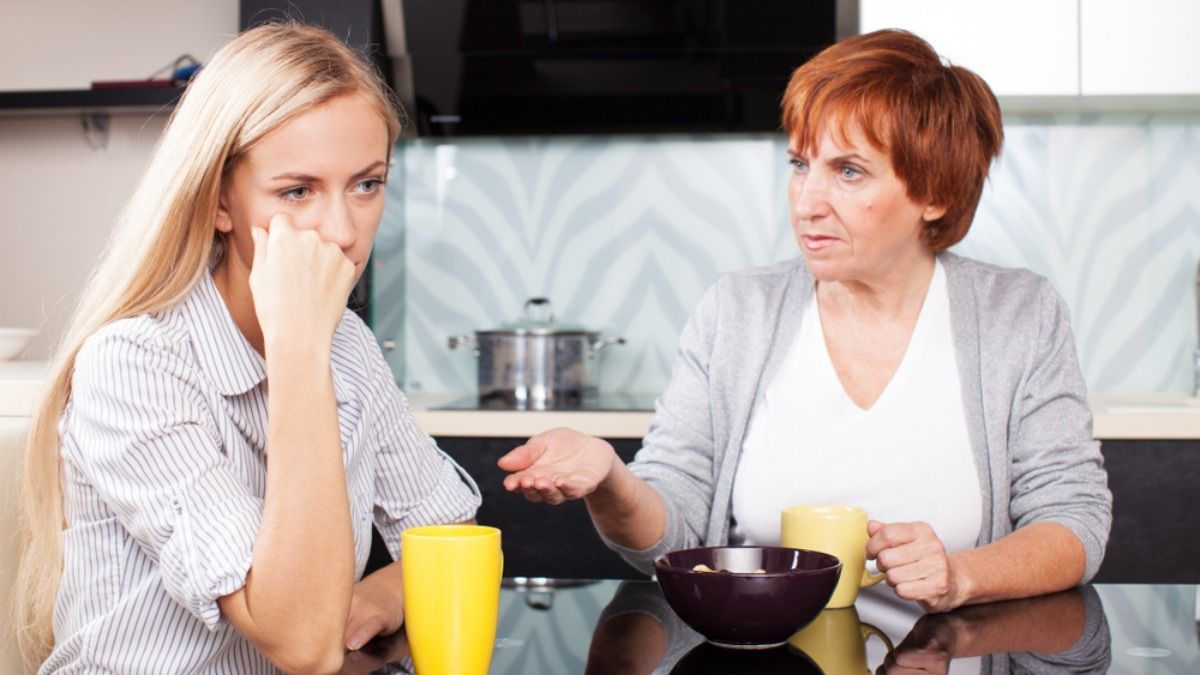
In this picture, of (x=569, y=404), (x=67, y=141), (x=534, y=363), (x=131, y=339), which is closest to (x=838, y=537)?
(x=131, y=339)

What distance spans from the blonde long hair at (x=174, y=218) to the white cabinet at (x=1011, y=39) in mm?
1834

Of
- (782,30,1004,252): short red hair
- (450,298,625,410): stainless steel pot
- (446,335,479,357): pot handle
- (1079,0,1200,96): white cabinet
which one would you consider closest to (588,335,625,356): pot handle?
(450,298,625,410): stainless steel pot

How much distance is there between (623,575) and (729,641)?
161 cm

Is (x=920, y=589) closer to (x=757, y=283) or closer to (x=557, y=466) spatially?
(x=557, y=466)

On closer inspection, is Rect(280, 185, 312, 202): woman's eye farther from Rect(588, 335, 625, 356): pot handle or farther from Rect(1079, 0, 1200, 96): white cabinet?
Rect(1079, 0, 1200, 96): white cabinet

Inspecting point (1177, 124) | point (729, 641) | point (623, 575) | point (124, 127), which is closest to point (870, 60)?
point (729, 641)

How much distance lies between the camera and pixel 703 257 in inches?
121

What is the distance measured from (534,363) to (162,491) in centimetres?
187

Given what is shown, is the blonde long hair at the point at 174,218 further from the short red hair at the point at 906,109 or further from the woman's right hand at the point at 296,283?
the short red hair at the point at 906,109

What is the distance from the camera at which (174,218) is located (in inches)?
40.9

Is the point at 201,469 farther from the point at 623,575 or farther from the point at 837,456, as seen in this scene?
the point at 623,575

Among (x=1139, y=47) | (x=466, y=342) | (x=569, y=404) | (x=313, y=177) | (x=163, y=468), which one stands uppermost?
(x=1139, y=47)

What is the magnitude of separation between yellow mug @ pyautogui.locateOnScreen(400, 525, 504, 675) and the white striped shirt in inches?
5.1

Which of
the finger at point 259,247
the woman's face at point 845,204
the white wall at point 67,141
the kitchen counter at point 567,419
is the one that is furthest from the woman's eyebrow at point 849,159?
the white wall at point 67,141
